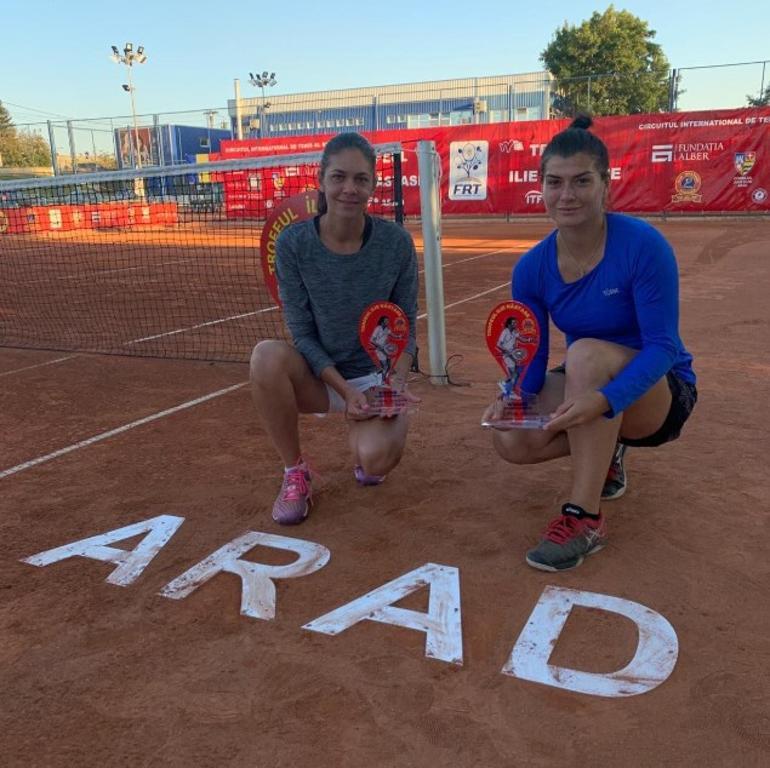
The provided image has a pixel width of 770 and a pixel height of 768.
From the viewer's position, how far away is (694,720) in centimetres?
206

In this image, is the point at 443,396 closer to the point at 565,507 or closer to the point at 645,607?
the point at 565,507

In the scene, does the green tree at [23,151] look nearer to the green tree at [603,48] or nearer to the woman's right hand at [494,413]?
the green tree at [603,48]

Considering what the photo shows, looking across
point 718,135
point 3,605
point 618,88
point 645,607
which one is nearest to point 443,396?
point 645,607

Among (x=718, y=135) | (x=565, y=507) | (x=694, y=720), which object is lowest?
(x=694, y=720)

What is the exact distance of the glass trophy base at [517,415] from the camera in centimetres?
292

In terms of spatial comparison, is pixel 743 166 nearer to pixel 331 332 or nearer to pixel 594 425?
pixel 331 332

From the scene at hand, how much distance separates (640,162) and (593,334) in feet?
59.7

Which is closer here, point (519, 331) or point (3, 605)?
point (3, 605)

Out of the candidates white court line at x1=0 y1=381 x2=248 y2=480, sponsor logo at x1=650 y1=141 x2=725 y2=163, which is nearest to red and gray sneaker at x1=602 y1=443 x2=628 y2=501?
white court line at x1=0 y1=381 x2=248 y2=480

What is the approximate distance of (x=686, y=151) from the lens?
1888cm

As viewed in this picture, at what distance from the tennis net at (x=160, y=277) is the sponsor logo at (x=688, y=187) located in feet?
26.8

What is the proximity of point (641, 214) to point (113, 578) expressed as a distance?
64.4ft

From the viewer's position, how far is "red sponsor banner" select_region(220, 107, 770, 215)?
60.5 feet

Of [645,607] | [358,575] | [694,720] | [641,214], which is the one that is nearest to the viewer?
[694,720]
